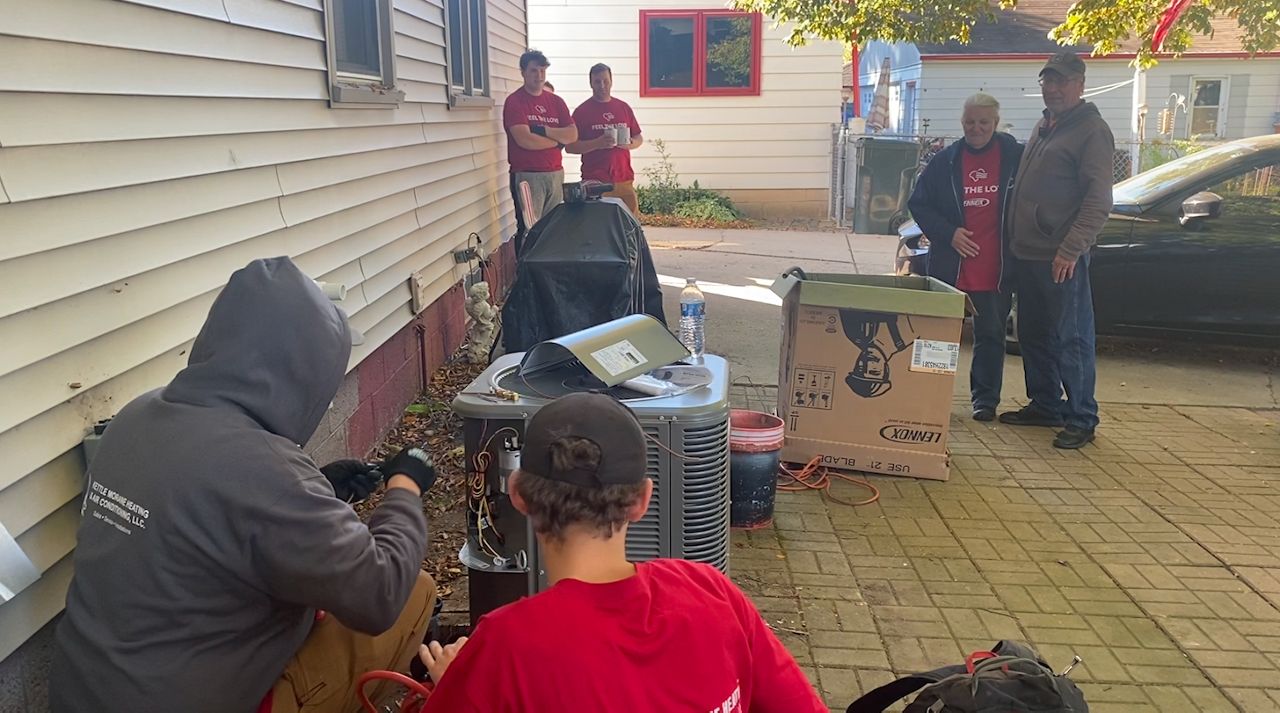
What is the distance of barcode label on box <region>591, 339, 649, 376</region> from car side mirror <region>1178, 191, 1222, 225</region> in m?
5.60

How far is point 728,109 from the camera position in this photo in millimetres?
15055

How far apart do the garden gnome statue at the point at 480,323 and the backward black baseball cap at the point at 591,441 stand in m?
5.33

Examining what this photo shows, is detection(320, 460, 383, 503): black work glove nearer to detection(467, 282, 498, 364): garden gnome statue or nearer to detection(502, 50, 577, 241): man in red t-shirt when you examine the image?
detection(467, 282, 498, 364): garden gnome statue

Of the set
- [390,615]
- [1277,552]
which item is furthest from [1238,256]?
[390,615]

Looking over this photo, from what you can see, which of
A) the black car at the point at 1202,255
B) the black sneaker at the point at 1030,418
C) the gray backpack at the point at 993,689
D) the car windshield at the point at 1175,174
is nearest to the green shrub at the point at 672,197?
the car windshield at the point at 1175,174

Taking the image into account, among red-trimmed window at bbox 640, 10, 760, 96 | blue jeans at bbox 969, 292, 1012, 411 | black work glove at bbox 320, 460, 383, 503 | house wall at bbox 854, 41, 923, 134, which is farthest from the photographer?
house wall at bbox 854, 41, 923, 134

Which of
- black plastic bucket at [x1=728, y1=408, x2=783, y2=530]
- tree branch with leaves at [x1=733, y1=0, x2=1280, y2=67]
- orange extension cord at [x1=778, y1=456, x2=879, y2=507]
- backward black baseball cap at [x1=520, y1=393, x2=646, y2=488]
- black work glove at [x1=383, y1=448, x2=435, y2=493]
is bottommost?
orange extension cord at [x1=778, y1=456, x2=879, y2=507]

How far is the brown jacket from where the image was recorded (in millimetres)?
5359

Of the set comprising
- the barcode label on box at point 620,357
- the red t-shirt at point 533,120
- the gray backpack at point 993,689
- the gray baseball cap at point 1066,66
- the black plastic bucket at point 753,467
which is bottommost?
the black plastic bucket at point 753,467

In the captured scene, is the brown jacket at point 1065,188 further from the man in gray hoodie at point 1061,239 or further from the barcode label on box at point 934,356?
the barcode label on box at point 934,356

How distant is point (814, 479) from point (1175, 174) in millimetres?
4552

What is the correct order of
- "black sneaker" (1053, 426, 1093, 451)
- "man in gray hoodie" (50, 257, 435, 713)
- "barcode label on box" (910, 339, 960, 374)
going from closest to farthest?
"man in gray hoodie" (50, 257, 435, 713)
"barcode label on box" (910, 339, 960, 374)
"black sneaker" (1053, 426, 1093, 451)

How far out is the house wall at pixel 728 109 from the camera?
1469cm

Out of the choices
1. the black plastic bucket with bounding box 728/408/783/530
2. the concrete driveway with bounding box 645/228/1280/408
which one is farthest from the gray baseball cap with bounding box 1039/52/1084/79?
the black plastic bucket with bounding box 728/408/783/530
